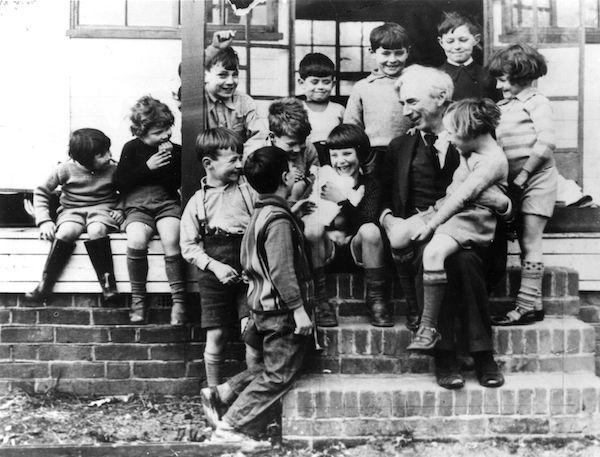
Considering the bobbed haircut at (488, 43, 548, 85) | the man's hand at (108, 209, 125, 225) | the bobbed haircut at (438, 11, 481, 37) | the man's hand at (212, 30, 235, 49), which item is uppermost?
the bobbed haircut at (438, 11, 481, 37)

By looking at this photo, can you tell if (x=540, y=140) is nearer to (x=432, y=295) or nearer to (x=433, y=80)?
(x=433, y=80)

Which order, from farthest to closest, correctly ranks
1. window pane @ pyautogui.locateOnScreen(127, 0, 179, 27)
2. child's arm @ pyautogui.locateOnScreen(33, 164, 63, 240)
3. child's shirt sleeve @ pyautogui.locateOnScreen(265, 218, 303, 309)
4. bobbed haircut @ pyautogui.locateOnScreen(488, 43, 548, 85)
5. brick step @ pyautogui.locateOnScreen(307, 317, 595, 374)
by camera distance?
window pane @ pyautogui.locateOnScreen(127, 0, 179, 27)
child's arm @ pyautogui.locateOnScreen(33, 164, 63, 240)
bobbed haircut @ pyautogui.locateOnScreen(488, 43, 548, 85)
brick step @ pyautogui.locateOnScreen(307, 317, 595, 374)
child's shirt sleeve @ pyautogui.locateOnScreen(265, 218, 303, 309)

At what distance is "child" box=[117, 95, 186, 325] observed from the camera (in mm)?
4043

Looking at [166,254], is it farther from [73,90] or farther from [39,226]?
[73,90]

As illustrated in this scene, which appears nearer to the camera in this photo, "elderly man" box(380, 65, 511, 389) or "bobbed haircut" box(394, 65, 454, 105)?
"elderly man" box(380, 65, 511, 389)

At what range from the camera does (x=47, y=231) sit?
13.5 ft

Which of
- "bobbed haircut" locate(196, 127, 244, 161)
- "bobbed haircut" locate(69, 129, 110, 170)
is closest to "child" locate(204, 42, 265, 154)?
"bobbed haircut" locate(196, 127, 244, 161)

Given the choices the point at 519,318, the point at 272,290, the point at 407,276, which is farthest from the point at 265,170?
the point at 519,318

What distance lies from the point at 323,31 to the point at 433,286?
203cm

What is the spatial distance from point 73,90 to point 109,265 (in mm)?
1325

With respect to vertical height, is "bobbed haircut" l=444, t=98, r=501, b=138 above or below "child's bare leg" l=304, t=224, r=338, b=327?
above

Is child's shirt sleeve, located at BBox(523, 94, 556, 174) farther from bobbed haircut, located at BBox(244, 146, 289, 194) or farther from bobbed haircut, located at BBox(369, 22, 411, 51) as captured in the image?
bobbed haircut, located at BBox(244, 146, 289, 194)

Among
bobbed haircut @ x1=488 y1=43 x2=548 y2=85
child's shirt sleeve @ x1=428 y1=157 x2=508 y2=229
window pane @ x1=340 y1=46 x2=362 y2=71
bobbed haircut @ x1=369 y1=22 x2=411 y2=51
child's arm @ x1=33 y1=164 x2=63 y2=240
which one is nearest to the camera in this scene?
child's shirt sleeve @ x1=428 y1=157 x2=508 y2=229

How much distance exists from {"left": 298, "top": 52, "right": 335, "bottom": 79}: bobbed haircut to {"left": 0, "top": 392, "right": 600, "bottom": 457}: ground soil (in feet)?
7.11
